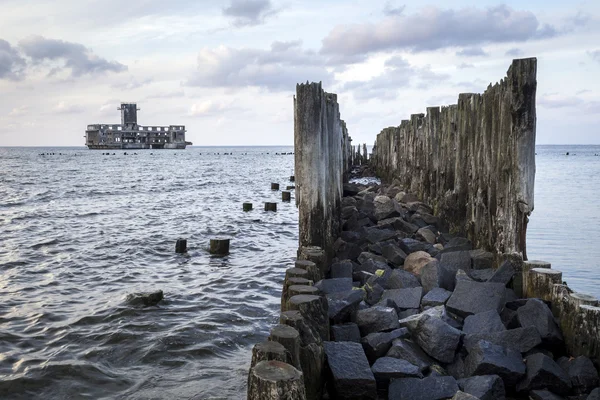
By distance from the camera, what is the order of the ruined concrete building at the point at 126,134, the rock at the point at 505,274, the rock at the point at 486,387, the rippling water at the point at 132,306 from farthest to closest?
the ruined concrete building at the point at 126,134 → the rock at the point at 505,274 → the rippling water at the point at 132,306 → the rock at the point at 486,387

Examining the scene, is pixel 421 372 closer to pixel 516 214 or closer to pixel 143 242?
pixel 516 214

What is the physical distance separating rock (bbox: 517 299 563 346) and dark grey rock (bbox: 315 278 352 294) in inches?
74.4

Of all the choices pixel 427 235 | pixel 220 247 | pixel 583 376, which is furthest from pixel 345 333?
pixel 220 247

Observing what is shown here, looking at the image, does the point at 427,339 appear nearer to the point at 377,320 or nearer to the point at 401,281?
the point at 377,320

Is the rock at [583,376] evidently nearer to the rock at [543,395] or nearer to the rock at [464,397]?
the rock at [543,395]

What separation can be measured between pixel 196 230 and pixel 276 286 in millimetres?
6306

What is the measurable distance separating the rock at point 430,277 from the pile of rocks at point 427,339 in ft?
0.05

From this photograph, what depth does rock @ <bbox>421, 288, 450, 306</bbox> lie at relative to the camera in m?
5.57

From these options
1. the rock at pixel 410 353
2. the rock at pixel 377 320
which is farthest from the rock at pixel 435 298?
the rock at pixel 410 353

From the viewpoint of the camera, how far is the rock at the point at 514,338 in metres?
4.55

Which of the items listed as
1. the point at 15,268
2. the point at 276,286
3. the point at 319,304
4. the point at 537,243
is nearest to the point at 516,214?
the point at 319,304

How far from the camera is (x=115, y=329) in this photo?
6.43m

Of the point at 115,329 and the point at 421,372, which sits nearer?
the point at 421,372

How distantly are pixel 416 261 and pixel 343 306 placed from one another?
88.7 inches
